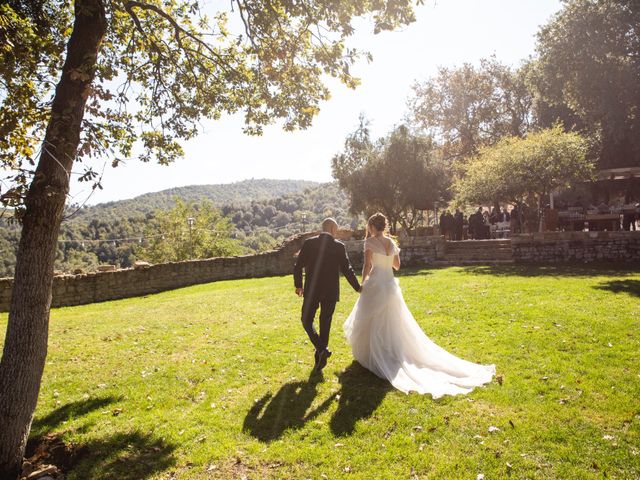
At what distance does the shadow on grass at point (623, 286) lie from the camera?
10830mm

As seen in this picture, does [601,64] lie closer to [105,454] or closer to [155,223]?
[105,454]

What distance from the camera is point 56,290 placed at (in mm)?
15758

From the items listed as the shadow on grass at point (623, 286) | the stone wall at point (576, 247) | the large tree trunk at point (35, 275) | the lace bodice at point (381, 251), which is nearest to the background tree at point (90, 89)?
the large tree trunk at point (35, 275)

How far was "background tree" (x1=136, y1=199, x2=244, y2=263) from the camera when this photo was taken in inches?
2003

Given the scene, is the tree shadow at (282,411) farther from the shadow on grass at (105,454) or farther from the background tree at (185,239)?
the background tree at (185,239)

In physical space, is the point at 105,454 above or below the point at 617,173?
below

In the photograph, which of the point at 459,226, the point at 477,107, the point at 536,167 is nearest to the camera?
the point at 536,167

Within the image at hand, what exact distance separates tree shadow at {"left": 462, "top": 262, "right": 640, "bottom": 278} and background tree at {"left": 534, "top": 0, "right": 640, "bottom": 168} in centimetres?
1190

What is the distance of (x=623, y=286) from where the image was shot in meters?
11.7

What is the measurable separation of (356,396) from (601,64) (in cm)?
2692

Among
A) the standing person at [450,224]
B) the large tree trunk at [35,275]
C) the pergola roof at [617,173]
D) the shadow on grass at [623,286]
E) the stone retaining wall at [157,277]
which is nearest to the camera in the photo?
the large tree trunk at [35,275]

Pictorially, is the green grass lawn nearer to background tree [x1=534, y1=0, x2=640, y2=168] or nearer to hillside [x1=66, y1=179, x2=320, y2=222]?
background tree [x1=534, y1=0, x2=640, y2=168]

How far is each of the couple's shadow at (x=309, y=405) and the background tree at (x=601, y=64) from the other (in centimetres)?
2587

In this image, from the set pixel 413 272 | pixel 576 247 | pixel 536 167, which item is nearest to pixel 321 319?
pixel 413 272
